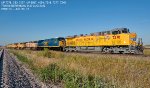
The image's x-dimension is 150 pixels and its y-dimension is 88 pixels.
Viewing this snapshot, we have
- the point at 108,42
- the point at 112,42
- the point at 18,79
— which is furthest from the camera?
the point at 108,42

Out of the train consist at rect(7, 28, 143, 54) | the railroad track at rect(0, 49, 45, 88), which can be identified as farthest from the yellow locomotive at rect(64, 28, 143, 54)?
the railroad track at rect(0, 49, 45, 88)

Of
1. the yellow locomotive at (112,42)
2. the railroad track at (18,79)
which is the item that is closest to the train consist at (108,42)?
the yellow locomotive at (112,42)

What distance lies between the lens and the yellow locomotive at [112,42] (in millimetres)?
26391

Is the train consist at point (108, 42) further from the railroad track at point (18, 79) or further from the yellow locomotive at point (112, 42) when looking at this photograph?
the railroad track at point (18, 79)

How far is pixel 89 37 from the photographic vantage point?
35375 millimetres

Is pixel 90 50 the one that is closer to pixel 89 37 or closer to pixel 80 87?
pixel 89 37

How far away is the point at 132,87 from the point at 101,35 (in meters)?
24.2

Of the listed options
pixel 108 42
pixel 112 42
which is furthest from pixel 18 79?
pixel 108 42

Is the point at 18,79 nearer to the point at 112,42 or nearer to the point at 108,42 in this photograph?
the point at 112,42

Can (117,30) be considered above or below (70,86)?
above

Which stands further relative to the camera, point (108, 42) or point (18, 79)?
point (108, 42)

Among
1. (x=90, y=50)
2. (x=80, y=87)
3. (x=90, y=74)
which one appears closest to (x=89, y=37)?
(x=90, y=50)

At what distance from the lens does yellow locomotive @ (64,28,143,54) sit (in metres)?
26.4

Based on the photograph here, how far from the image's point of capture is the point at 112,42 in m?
29.0
